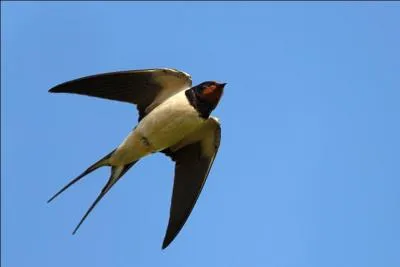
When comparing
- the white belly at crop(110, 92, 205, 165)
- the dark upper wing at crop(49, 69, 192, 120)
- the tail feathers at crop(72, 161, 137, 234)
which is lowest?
the tail feathers at crop(72, 161, 137, 234)

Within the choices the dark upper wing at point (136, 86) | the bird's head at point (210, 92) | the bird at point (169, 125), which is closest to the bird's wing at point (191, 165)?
the bird at point (169, 125)

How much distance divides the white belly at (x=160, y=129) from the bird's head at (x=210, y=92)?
118mm

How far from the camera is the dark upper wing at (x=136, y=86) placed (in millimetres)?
5531

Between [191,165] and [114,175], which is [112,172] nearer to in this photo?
[114,175]

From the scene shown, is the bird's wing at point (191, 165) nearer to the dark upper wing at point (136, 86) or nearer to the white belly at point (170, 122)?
the white belly at point (170, 122)

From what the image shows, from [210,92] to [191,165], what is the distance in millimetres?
750

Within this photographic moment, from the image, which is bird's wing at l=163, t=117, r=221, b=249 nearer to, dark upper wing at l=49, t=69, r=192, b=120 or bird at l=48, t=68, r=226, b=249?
bird at l=48, t=68, r=226, b=249

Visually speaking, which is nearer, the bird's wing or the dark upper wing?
the dark upper wing

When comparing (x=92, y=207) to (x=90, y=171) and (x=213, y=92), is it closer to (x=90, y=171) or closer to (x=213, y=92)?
(x=90, y=171)

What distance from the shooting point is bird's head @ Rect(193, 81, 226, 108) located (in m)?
5.44

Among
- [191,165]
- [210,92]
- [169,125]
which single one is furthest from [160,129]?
[191,165]

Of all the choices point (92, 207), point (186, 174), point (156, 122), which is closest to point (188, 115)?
point (156, 122)

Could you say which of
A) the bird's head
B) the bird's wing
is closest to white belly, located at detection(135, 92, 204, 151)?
the bird's head

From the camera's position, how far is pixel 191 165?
5895mm
